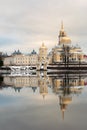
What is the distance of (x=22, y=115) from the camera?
1062cm

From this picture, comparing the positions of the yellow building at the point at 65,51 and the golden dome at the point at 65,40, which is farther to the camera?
the golden dome at the point at 65,40

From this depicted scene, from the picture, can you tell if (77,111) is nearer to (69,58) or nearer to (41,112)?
(41,112)

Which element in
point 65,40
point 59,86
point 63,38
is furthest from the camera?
point 63,38

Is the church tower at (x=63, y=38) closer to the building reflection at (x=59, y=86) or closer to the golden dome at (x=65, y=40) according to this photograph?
the golden dome at (x=65, y=40)

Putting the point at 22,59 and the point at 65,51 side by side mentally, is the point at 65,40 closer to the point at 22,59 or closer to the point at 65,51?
the point at 65,51

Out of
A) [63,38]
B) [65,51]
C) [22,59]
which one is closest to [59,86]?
[65,51]

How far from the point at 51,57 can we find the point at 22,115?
3686 inches

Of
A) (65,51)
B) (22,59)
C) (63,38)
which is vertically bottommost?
(22,59)

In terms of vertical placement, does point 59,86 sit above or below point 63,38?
below

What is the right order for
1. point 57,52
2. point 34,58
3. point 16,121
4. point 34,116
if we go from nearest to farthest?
point 16,121
point 34,116
point 57,52
point 34,58

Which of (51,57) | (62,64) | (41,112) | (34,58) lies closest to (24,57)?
(34,58)

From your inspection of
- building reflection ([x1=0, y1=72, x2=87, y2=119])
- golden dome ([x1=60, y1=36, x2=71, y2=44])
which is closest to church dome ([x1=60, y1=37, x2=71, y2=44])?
golden dome ([x1=60, y1=36, x2=71, y2=44])

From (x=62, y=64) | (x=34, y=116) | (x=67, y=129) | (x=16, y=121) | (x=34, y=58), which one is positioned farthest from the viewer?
(x=34, y=58)

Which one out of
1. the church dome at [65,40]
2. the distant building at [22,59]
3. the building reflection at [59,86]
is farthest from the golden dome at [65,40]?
the building reflection at [59,86]
